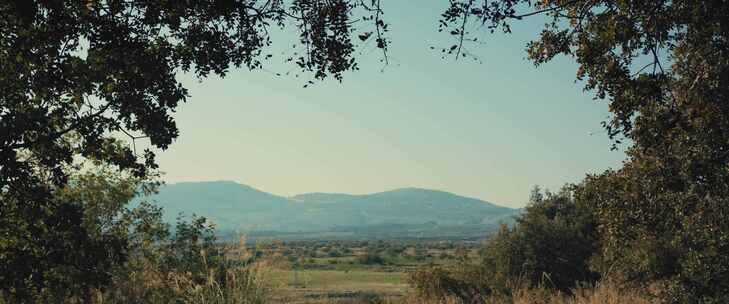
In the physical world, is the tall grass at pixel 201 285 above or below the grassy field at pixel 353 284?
above

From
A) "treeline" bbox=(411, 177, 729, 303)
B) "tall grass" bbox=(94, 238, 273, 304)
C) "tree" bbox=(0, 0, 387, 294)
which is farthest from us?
"treeline" bbox=(411, 177, 729, 303)

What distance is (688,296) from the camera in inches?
689

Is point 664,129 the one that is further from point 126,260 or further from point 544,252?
point 544,252

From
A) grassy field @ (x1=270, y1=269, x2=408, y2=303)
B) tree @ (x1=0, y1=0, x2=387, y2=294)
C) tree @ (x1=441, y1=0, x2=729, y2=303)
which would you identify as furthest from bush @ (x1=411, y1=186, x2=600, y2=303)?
tree @ (x1=0, y1=0, x2=387, y2=294)

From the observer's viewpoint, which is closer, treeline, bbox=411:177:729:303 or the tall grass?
the tall grass

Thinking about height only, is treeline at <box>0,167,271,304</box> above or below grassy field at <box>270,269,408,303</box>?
above

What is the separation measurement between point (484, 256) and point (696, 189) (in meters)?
17.1

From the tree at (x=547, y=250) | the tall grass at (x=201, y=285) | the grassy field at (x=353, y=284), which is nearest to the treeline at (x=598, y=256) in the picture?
the tree at (x=547, y=250)

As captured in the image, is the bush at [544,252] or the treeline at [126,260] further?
the bush at [544,252]

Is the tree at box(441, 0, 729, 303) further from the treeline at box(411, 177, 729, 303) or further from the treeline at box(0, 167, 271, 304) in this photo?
the treeline at box(0, 167, 271, 304)

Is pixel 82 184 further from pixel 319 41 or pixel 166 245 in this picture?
pixel 319 41

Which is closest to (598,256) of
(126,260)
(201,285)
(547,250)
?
(547,250)

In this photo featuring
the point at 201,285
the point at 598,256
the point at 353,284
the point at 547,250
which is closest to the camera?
the point at 201,285

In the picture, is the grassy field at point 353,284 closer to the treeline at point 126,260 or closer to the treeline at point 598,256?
the treeline at point 598,256
